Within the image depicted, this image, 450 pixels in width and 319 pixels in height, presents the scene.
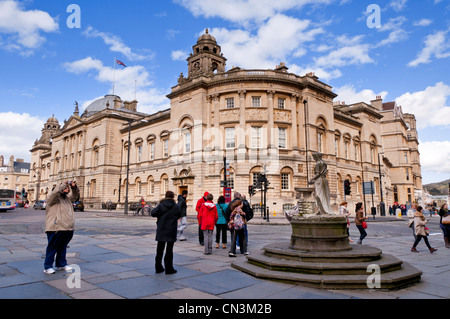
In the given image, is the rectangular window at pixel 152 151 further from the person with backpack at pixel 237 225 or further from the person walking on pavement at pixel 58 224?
the person walking on pavement at pixel 58 224

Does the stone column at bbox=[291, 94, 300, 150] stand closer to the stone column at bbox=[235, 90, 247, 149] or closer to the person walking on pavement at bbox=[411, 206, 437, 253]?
the stone column at bbox=[235, 90, 247, 149]

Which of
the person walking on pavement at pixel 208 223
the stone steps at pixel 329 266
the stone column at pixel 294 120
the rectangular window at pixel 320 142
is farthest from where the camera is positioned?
the rectangular window at pixel 320 142

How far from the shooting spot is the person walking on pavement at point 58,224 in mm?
5910

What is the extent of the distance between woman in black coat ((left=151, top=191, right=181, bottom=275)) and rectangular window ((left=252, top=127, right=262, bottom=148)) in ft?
81.1

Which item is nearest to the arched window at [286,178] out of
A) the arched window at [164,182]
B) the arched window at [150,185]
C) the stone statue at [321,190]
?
the arched window at [164,182]

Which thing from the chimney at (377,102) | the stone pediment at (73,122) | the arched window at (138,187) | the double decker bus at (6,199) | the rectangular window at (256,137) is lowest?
the double decker bus at (6,199)

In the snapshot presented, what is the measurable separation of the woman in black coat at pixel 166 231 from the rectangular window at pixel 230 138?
81.4 ft

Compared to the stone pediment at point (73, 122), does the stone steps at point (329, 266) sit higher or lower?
lower

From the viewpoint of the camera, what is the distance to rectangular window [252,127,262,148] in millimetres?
30689

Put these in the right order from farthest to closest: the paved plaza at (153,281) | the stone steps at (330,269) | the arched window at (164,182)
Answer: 1. the arched window at (164,182)
2. the stone steps at (330,269)
3. the paved plaza at (153,281)

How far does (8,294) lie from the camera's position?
455cm
